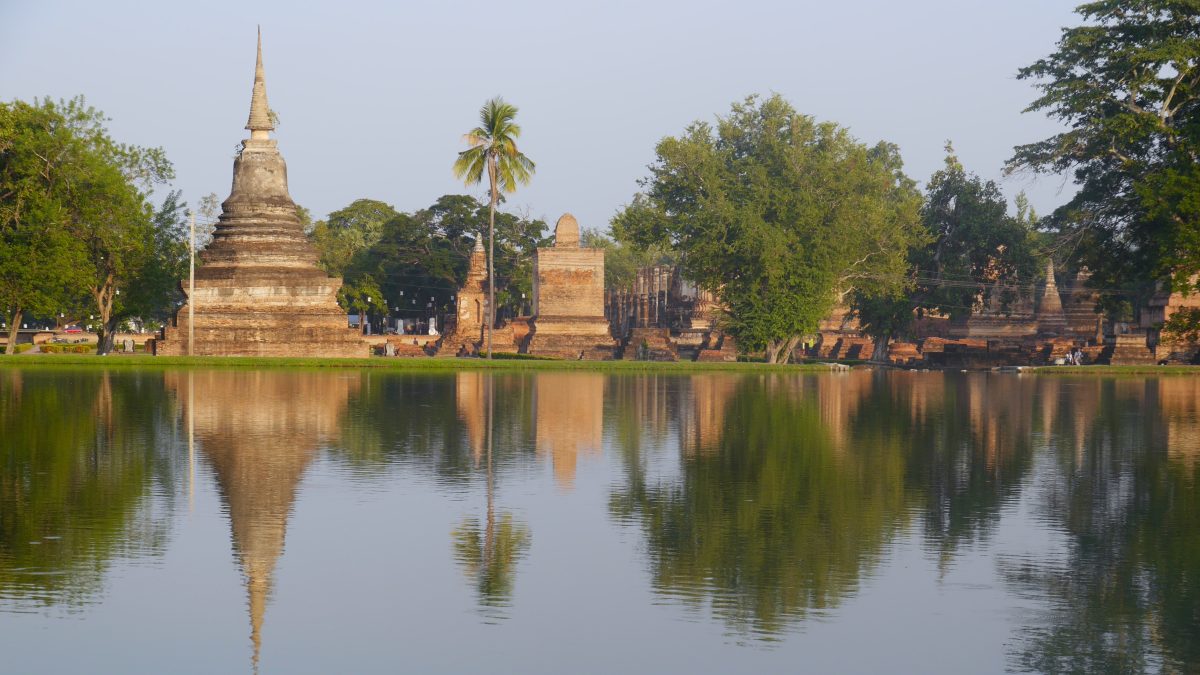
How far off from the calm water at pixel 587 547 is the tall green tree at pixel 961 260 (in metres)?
45.0

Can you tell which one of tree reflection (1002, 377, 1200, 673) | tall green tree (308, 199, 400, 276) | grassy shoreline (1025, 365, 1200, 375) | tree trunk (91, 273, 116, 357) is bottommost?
tree reflection (1002, 377, 1200, 673)

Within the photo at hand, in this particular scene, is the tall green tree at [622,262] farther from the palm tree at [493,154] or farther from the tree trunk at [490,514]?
the tree trunk at [490,514]

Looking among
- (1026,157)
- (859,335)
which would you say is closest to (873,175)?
(859,335)

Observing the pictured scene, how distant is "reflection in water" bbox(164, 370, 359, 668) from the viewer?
10.9m

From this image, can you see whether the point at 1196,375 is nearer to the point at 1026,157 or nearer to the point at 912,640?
the point at 1026,157

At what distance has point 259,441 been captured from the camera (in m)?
18.6

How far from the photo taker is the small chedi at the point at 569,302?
5856 cm

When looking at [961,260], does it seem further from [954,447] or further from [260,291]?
[954,447]

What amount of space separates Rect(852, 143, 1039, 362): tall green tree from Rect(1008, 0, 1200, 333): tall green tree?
20.7 meters

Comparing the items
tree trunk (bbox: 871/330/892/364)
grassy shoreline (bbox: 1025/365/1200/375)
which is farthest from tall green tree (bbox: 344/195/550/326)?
grassy shoreline (bbox: 1025/365/1200/375)

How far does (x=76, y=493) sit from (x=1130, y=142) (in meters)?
33.9

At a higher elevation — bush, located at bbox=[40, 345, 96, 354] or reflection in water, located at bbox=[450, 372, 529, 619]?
bush, located at bbox=[40, 345, 96, 354]

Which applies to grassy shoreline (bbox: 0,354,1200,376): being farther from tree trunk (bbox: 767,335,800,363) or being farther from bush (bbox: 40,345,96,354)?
bush (bbox: 40,345,96,354)

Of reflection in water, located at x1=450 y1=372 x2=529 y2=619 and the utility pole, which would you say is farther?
the utility pole
